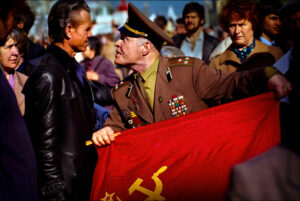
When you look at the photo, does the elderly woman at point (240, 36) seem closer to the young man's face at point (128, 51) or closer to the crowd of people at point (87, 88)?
the crowd of people at point (87, 88)

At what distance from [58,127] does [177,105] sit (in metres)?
1.12

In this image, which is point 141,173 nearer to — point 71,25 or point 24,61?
point 71,25

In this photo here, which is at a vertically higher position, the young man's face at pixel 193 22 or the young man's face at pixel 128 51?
the young man's face at pixel 193 22

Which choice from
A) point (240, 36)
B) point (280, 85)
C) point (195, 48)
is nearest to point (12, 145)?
point (280, 85)

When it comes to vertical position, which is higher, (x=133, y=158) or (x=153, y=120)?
(x=153, y=120)

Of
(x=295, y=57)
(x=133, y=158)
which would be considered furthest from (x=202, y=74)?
(x=133, y=158)

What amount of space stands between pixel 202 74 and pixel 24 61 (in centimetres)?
281

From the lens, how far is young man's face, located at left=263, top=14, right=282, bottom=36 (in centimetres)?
499

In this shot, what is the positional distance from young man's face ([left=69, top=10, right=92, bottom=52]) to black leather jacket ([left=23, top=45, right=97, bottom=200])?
201mm

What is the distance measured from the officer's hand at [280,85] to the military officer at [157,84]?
7cm

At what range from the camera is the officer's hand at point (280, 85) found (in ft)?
7.47

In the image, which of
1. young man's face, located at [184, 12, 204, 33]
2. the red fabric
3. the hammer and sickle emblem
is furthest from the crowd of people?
young man's face, located at [184, 12, 204, 33]

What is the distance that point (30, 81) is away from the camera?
270cm

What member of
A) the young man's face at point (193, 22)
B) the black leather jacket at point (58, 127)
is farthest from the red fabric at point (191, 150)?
the young man's face at point (193, 22)
